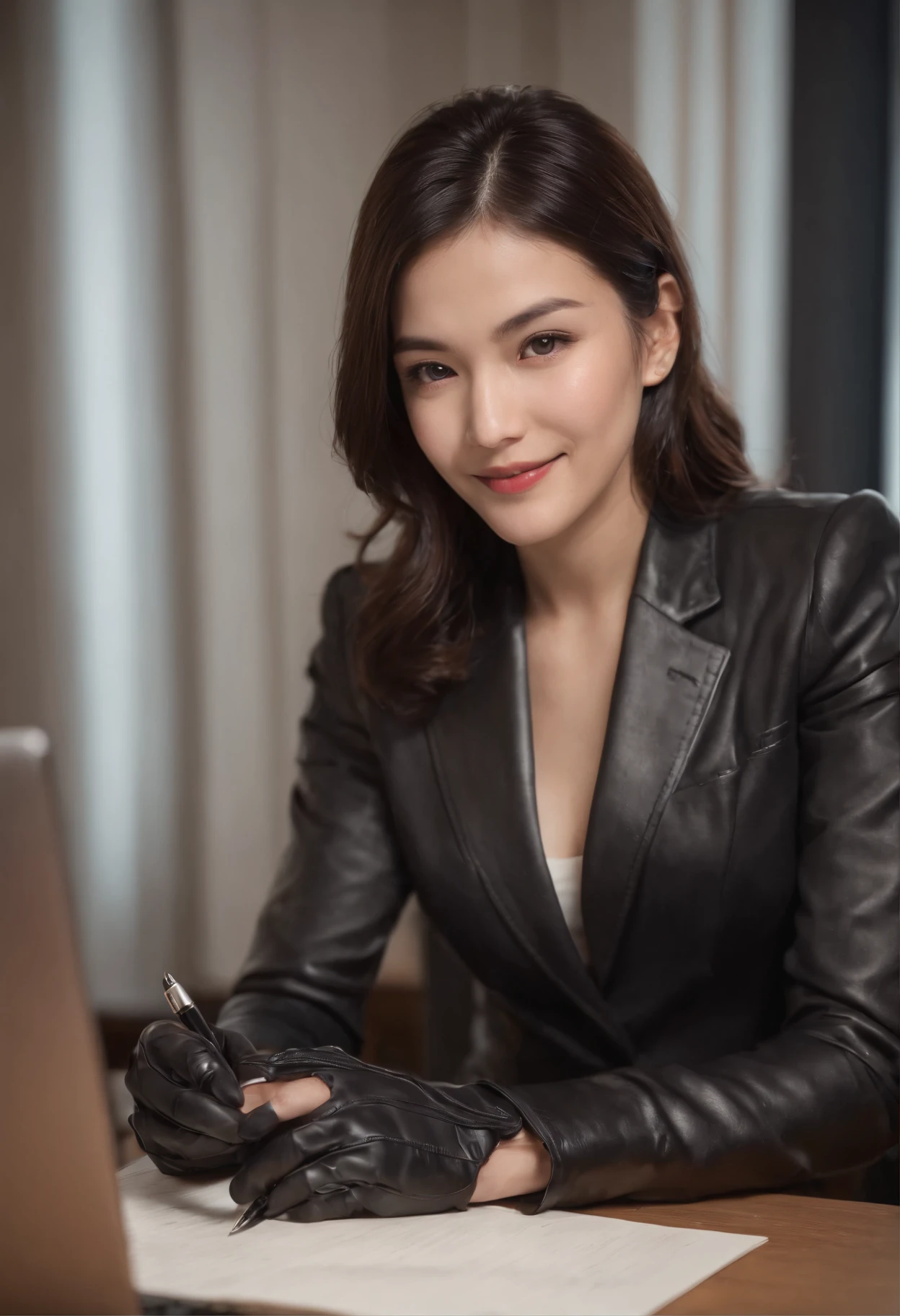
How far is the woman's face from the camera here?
1355 millimetres

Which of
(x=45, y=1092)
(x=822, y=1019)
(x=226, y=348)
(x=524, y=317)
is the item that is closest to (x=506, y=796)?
(x=822, y=1019)

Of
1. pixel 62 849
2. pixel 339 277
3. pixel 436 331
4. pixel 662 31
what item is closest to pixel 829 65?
pixel 662 31

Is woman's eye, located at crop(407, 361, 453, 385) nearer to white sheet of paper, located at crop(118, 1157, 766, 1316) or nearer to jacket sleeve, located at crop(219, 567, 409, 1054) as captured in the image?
jacket sleeve, located at crop(219, 567, 409, 1054)

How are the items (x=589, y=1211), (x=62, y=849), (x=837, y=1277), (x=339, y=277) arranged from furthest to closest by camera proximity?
(x=339, y=277) → (x=589, y=1211) → (x=837, y=1277) → (x=62, y=849)

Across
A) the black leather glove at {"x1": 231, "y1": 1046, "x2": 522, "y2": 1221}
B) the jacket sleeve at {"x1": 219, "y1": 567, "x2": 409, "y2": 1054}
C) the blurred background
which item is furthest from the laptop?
the blurred background

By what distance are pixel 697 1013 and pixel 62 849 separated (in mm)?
1022

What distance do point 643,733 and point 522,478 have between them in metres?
0.30

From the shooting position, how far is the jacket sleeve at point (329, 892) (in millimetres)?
1535

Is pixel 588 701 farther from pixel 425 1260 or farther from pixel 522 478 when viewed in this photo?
pixel 425 1260

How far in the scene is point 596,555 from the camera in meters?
1.56

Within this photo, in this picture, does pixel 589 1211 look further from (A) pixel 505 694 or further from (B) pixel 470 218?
(B) pixel 470 218

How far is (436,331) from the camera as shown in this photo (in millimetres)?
1370

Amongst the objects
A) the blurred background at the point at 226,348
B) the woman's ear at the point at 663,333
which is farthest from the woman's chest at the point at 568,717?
the blurred background at the point at 226,348

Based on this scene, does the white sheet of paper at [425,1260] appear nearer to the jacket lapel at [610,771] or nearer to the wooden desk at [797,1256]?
the wooden desk at [797,1256]
